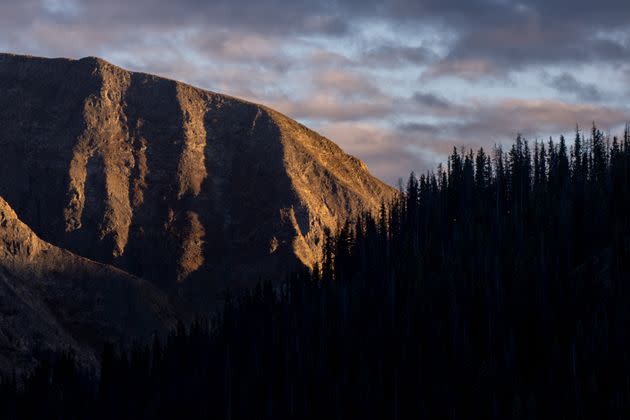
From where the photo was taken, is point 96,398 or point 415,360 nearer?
point 415,360

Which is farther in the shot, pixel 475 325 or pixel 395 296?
pixel 395 296

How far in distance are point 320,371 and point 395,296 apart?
23.5 meters

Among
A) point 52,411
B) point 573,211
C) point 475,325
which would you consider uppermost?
point 573,211

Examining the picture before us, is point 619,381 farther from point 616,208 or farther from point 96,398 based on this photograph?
point 96,398

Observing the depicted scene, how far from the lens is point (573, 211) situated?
19738cm

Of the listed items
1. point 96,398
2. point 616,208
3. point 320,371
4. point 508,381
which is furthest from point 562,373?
point 96,398

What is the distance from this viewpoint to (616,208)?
636 feet

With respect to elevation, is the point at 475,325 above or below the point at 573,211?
below

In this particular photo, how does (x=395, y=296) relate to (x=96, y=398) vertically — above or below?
above

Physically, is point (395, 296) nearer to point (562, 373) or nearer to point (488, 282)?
point (488, 282)

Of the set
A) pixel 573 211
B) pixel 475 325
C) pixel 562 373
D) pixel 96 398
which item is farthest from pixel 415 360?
pixel 96 398

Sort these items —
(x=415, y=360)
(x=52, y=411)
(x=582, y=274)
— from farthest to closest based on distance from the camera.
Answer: (x=52, y=411) < (x=582, y=274) < (x=415, y=360)

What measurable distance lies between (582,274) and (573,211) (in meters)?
A: 19.5

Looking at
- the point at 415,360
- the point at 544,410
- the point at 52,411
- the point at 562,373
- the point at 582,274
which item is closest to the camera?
the point at 544,410
